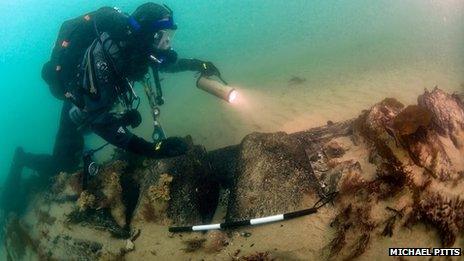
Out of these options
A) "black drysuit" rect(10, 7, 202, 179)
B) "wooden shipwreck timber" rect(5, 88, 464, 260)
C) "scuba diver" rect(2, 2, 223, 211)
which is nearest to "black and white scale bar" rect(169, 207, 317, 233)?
"wooden shipwreck timber" rect(5, 88, 464, 260)

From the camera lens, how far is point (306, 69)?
962cm

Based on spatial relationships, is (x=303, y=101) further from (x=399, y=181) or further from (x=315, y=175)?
(x=399, y=181)

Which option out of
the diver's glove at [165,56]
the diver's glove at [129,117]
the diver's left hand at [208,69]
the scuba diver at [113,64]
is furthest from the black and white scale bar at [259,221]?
the diver's left hand at [208,69]

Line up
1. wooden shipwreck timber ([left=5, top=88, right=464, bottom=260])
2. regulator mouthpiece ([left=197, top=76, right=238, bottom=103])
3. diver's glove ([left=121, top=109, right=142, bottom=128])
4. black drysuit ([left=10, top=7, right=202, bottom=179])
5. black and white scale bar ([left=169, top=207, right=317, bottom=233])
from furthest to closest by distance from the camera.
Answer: regulator mouthpiece ([left=197, top=76, right=238, bottom=103]), diver's glove ([left=121, top=109, right=142, bottom=128]), black drysuit ([left=10, top=7, right=202, bottom=179]), black and white scale bar ([left=169, top=207, right=317, bottom=233]), wooden shipwreck timber ([left=5, top=88, right=464, bottom=260])

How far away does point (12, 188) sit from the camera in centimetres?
798

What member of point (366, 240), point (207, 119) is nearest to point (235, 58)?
point (207, 119)

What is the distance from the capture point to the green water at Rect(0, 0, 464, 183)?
25.4ft

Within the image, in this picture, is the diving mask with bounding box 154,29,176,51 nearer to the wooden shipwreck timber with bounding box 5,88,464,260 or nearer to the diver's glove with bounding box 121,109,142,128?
the diver's glove with bounding box 121,109,142,128

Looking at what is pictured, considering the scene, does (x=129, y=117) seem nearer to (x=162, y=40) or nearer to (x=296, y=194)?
(x=162, y=40)

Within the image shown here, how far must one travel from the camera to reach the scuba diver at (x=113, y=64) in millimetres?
4742

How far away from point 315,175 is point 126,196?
2853 millimetres

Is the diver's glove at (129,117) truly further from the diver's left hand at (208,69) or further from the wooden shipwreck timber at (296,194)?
the diver's left hand at (208,69)

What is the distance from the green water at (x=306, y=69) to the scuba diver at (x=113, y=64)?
2755 mm

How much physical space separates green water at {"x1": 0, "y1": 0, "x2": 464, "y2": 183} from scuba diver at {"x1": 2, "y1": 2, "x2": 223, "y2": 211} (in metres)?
2.75
